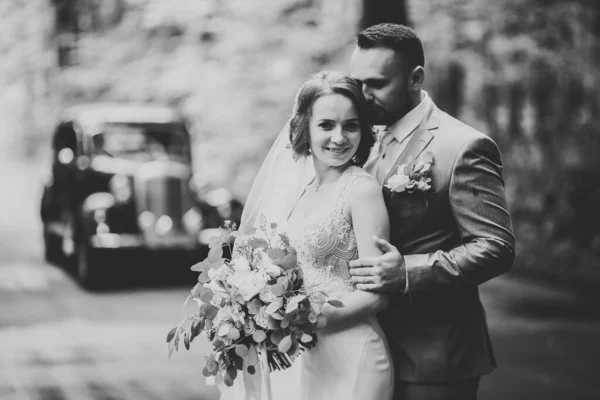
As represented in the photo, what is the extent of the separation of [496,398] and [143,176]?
22.9 feet

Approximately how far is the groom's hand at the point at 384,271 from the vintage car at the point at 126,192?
874 cm

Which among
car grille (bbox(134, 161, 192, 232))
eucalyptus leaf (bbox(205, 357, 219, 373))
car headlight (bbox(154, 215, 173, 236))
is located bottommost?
car headlight (bbox(154, 215, 173, 236))

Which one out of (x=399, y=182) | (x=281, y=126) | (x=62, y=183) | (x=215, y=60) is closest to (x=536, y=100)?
(x=281, y=126)

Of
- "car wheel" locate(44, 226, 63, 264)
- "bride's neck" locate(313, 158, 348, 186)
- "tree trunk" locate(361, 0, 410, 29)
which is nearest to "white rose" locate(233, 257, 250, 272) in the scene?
"bride's neck" locate(313, 158, 348, 186)

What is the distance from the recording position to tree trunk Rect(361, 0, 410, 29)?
25.4ft

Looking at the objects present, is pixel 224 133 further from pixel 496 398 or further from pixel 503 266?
pixel 503 266

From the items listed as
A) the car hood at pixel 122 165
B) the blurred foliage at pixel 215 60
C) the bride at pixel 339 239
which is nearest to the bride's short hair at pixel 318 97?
the bride at pixel 339 239

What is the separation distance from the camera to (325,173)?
131 inches

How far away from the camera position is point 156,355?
7.91m

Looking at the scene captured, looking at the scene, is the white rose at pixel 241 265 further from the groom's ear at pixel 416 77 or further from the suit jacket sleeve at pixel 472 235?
the groom's ear at pixel 416 77

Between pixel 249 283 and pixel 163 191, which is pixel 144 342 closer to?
pixel 163 191

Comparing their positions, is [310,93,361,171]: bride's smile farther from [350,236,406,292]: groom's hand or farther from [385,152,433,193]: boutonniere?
[350,236,406,292]: groom's hand

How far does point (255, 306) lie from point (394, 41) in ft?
3.61

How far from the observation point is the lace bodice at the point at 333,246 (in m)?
3.15
